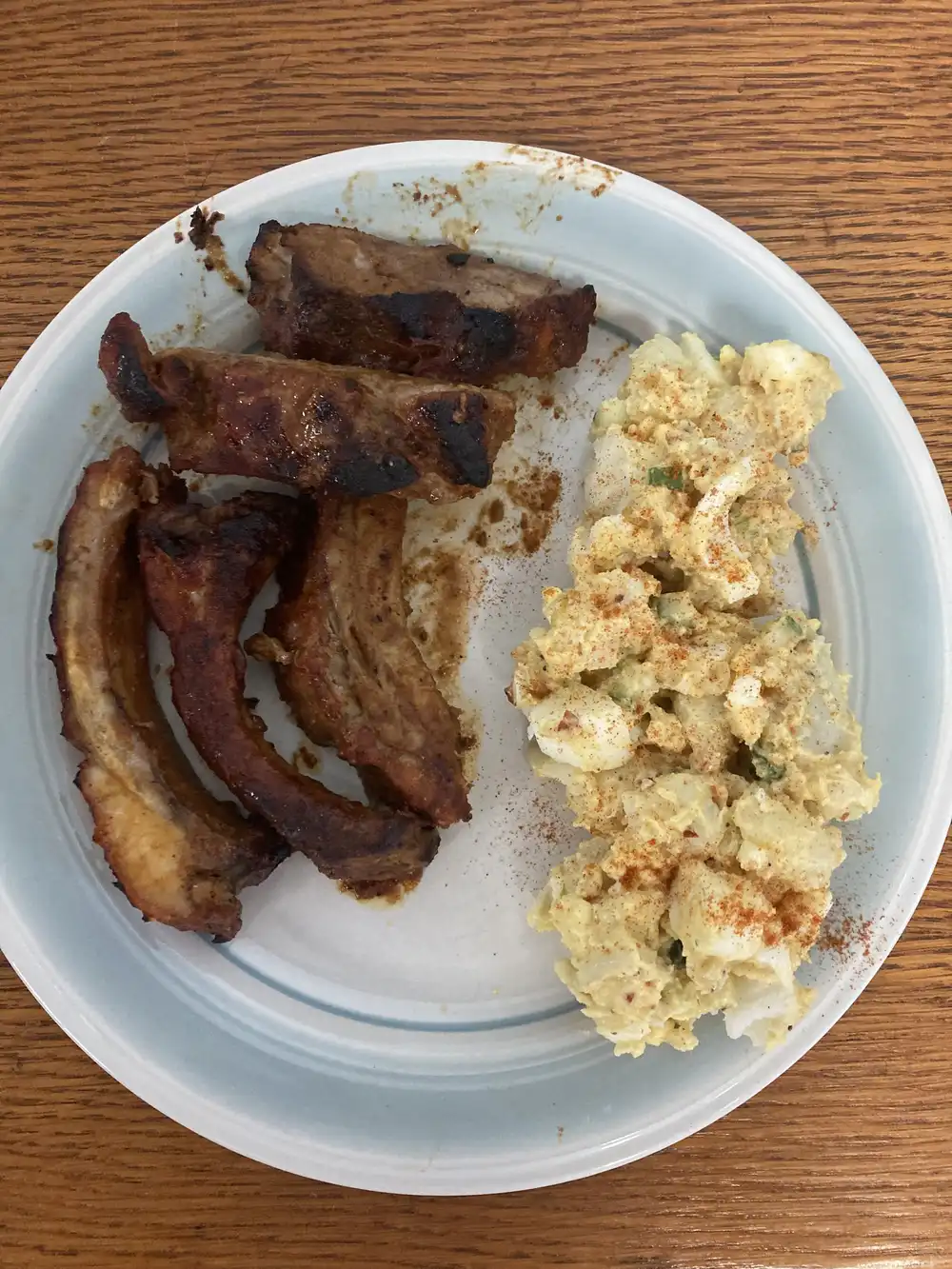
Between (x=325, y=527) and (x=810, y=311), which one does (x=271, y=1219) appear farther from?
(x=810, y=311)

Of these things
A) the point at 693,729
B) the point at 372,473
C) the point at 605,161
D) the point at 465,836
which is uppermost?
the point at 605,161

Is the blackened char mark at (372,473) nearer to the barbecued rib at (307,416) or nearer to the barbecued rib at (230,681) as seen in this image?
the barbecued rib at (307,416)

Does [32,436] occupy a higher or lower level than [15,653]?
higher

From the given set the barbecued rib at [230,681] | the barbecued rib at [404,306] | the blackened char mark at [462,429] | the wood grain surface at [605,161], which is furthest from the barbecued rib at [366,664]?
the wood grain surface at [605,161]

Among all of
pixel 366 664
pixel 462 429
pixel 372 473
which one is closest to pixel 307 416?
pixel 372 473

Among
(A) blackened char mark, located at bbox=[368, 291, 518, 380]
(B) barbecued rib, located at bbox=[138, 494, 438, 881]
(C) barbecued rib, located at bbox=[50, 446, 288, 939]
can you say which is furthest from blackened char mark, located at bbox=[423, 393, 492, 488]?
(C) barbecued rib, located at bbox=[50, 446, 288, 939]

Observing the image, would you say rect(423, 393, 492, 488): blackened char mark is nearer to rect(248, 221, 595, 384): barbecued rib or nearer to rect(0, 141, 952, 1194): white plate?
rect(248, 221, 595, 384): barbecued rib

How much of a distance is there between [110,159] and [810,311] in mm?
1805

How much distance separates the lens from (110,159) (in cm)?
192

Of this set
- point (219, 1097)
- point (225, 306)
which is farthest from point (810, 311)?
point (219, 1097)

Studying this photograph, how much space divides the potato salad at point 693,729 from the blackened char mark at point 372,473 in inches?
16.8

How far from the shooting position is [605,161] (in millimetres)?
1935

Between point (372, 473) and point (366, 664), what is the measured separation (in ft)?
1.46

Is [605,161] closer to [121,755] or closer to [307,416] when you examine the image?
[307,416]
